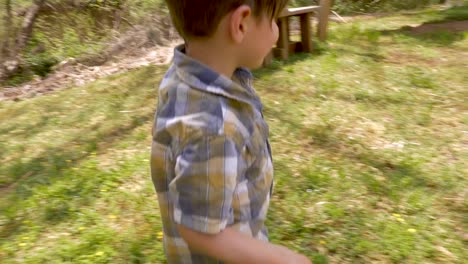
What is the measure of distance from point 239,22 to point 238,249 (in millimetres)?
473

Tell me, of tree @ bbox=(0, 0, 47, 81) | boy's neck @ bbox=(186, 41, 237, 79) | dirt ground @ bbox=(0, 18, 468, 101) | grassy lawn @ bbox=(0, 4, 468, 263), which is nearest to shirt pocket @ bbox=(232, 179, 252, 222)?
boy's neck @ bbox=(186, 41, 237, 79)

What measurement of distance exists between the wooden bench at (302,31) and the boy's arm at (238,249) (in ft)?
14.7

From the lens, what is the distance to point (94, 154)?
3762mm

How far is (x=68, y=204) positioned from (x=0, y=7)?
394 cm

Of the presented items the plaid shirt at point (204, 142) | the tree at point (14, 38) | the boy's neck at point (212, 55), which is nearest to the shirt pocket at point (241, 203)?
the plaid shirt at point (204, 142)

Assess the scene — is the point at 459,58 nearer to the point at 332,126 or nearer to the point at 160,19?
the point at 332,126

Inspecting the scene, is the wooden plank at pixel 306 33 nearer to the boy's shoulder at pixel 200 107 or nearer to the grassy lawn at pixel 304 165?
the grassy lawn at pixel 304 165

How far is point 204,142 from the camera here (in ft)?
3.45

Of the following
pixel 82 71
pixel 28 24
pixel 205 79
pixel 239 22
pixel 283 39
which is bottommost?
pixel 82 71

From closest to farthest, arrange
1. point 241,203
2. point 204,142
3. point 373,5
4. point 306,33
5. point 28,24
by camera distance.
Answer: point 204,142 < point 241,203 < point 306,33 < point 28,24 < point 373,5

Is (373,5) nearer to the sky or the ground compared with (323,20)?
nearer to the ground

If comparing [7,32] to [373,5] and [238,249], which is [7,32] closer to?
[238,249]

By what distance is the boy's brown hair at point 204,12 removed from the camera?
3.59 ft

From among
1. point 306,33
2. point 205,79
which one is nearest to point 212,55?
point 205,79
